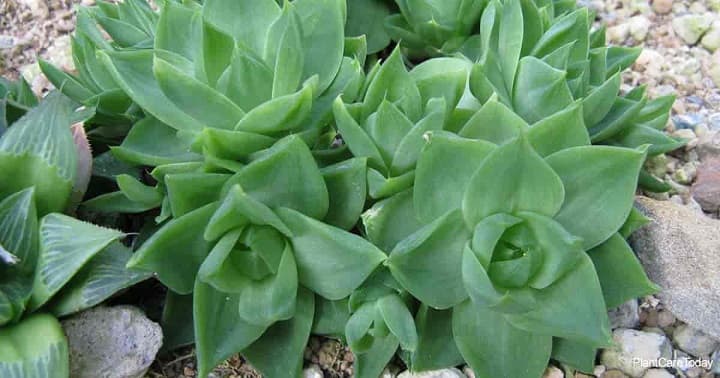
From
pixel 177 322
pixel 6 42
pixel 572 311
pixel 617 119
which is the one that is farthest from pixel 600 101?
pixel 6 42

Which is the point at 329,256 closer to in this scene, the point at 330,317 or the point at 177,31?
the point at 330,317

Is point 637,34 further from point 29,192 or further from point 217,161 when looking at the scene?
point 29,192

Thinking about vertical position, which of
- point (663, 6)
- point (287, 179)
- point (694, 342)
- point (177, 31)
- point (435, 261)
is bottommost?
point (694, 342)

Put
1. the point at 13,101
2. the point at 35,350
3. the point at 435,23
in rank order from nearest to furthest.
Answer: the point at 35,350
the point at 13,101
the point at 435,23

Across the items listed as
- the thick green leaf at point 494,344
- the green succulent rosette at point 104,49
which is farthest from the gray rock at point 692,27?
the green succulent rosette at point 104,49

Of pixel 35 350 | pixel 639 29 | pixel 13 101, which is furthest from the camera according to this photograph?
pixel 639 29

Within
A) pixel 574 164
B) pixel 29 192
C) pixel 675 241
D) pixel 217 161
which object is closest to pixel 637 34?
pixel 675 241

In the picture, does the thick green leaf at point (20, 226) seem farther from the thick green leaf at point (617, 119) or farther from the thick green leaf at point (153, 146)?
the thick green leaf at point (617, 119)

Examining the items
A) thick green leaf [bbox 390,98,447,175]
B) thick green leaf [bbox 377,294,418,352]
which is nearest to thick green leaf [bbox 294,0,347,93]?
thick green leaf [bbox 390,98,447,175]
